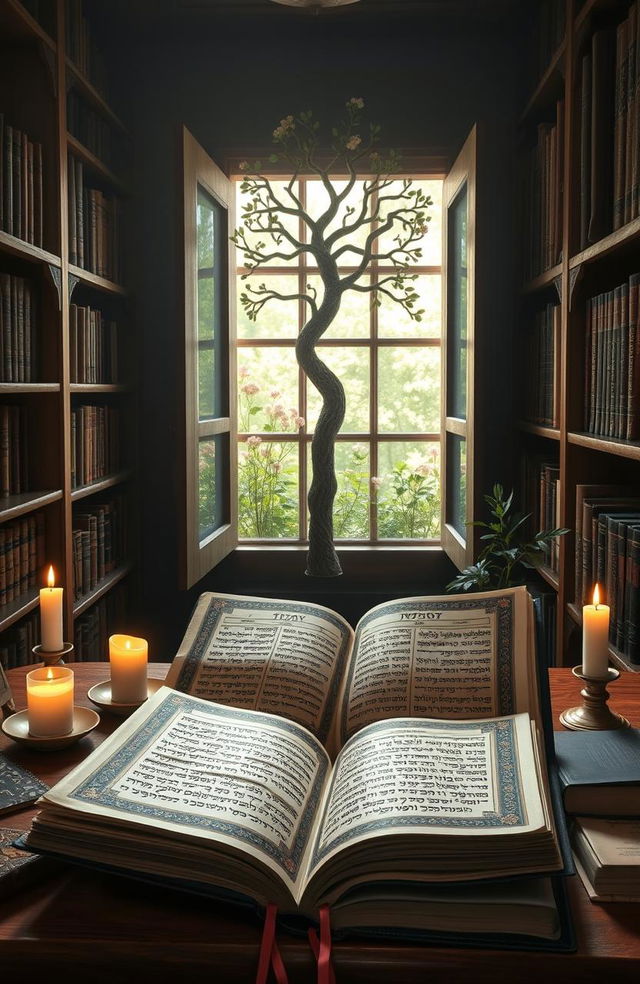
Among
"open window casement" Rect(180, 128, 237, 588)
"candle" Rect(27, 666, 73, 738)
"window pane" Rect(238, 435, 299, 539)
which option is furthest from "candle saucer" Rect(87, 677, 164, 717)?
"window pane" Rect(238, 435, 299, 539)

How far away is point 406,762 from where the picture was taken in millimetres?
877

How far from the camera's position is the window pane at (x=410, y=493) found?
381 cm

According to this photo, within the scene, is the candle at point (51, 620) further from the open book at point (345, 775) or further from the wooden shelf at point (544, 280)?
the wooden shelf at point (544, 280)

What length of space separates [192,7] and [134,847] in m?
3.00

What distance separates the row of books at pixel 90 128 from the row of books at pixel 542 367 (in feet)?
5.12

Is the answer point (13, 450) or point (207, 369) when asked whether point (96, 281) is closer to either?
point (207, 369)

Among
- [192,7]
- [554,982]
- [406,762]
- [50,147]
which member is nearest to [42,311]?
[50,147]

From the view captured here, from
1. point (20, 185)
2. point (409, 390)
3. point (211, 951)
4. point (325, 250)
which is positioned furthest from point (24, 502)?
point (409, 390)

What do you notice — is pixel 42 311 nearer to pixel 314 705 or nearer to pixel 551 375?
pixel 551 375

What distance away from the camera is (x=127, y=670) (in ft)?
3.91

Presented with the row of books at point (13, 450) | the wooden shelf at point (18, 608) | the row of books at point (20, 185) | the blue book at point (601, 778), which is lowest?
the wooden shelf at point (18, 608)

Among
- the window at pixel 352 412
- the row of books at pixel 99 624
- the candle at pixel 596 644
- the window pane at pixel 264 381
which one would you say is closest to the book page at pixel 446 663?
the candle at pixel 596 644

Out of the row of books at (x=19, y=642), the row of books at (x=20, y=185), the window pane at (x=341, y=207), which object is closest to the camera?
the row of books at (x=20, y=185)

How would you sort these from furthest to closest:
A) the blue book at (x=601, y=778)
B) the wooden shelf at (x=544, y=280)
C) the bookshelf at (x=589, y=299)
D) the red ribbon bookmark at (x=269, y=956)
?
1. the wooden shelf at (x=544, y=280)
2. the bookshelf at (x=589, y=299)
3. the blue book at (x=601, y=778)
4. the red ribbon bookmark at (x=269, y=956)
